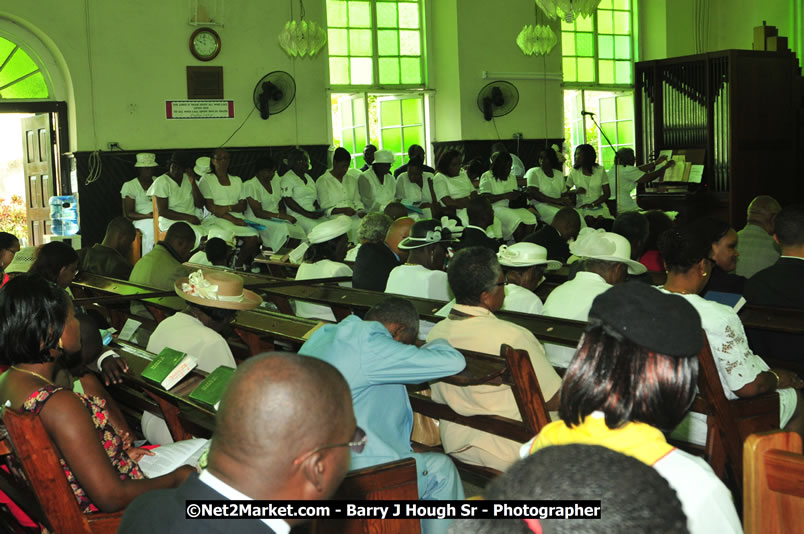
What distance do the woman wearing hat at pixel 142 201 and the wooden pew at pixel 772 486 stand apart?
9.00 metres

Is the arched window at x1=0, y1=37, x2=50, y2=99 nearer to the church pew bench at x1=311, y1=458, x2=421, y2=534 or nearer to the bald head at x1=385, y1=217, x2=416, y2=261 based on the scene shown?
the bald head at x1=385, y1=217, x2=416, y2=261

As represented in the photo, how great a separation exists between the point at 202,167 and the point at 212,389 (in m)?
8.01

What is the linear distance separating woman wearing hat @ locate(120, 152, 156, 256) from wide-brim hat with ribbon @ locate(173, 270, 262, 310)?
6378mm

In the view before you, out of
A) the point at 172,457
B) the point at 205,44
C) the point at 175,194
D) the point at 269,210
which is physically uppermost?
the point at 205,44

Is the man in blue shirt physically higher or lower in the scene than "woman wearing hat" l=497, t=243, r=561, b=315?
lower

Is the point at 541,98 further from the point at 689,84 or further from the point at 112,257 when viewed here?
the point at 112,257

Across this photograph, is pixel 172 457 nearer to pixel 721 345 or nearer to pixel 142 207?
pixel 721 345

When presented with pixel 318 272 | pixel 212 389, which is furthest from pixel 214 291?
pixel 318 272

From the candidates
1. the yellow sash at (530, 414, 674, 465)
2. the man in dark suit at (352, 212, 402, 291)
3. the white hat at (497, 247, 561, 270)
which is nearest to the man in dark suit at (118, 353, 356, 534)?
the yellow sash at (530, 414, 674, 465)

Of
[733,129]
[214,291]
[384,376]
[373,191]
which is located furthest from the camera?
[733,129]

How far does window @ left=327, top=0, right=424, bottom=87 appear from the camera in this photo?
40.5 feet

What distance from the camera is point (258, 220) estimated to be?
10.3 meters

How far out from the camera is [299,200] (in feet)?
34.7

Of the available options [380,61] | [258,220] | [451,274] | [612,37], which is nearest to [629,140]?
[612,37]
